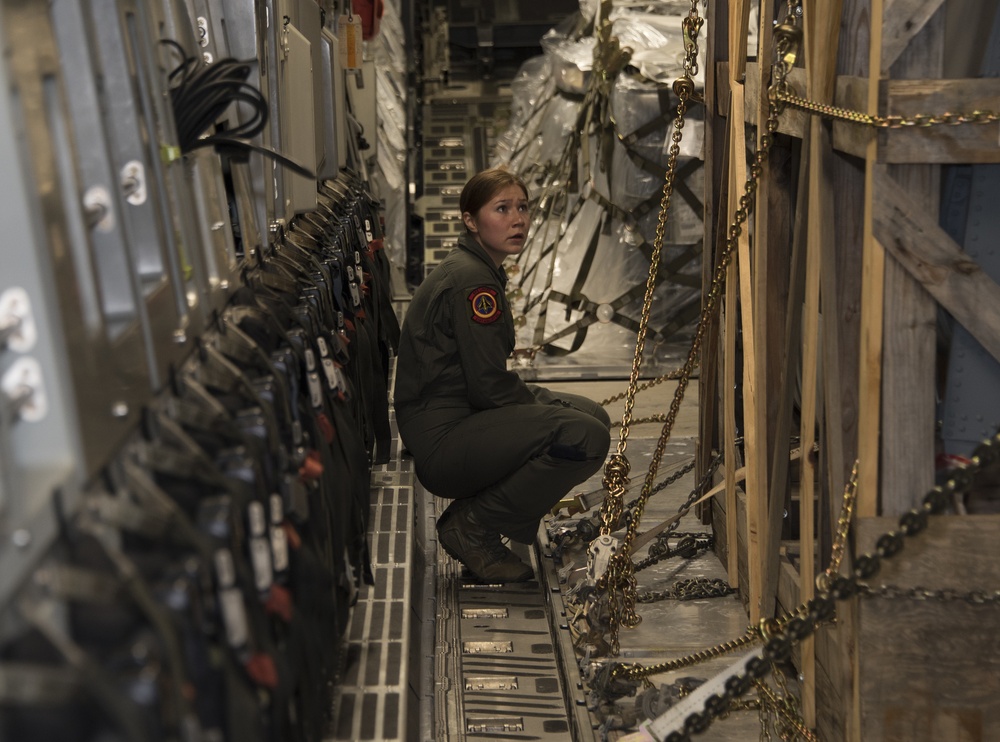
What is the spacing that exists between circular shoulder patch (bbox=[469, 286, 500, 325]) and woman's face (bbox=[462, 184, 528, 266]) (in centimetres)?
21

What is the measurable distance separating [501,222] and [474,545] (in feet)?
4.00

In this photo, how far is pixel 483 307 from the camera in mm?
4289

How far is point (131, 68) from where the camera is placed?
7.68ft

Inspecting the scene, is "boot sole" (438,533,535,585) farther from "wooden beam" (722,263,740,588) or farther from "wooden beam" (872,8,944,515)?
"wooden beam" (872,8,944,515)

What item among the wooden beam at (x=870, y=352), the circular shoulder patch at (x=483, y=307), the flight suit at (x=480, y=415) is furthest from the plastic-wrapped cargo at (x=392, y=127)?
the wooden beam at (x=870, y=352)

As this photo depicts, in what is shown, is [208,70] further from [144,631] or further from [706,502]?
[706,502]

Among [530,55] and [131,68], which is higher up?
[131,68]

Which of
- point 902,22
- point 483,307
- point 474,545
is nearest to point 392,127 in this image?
point 483,307

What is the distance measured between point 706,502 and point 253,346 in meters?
2.85

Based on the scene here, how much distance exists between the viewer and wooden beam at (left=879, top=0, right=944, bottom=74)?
2749mm

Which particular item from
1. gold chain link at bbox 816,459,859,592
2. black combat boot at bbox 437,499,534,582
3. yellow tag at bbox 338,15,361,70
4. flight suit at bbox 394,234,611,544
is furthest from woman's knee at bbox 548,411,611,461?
yellow tag at bbox 338,15,361,70

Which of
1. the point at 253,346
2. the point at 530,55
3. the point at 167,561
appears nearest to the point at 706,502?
the point at 253,346

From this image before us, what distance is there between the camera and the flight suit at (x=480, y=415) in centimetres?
430

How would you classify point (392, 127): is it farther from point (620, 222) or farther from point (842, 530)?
point (842, 530)
